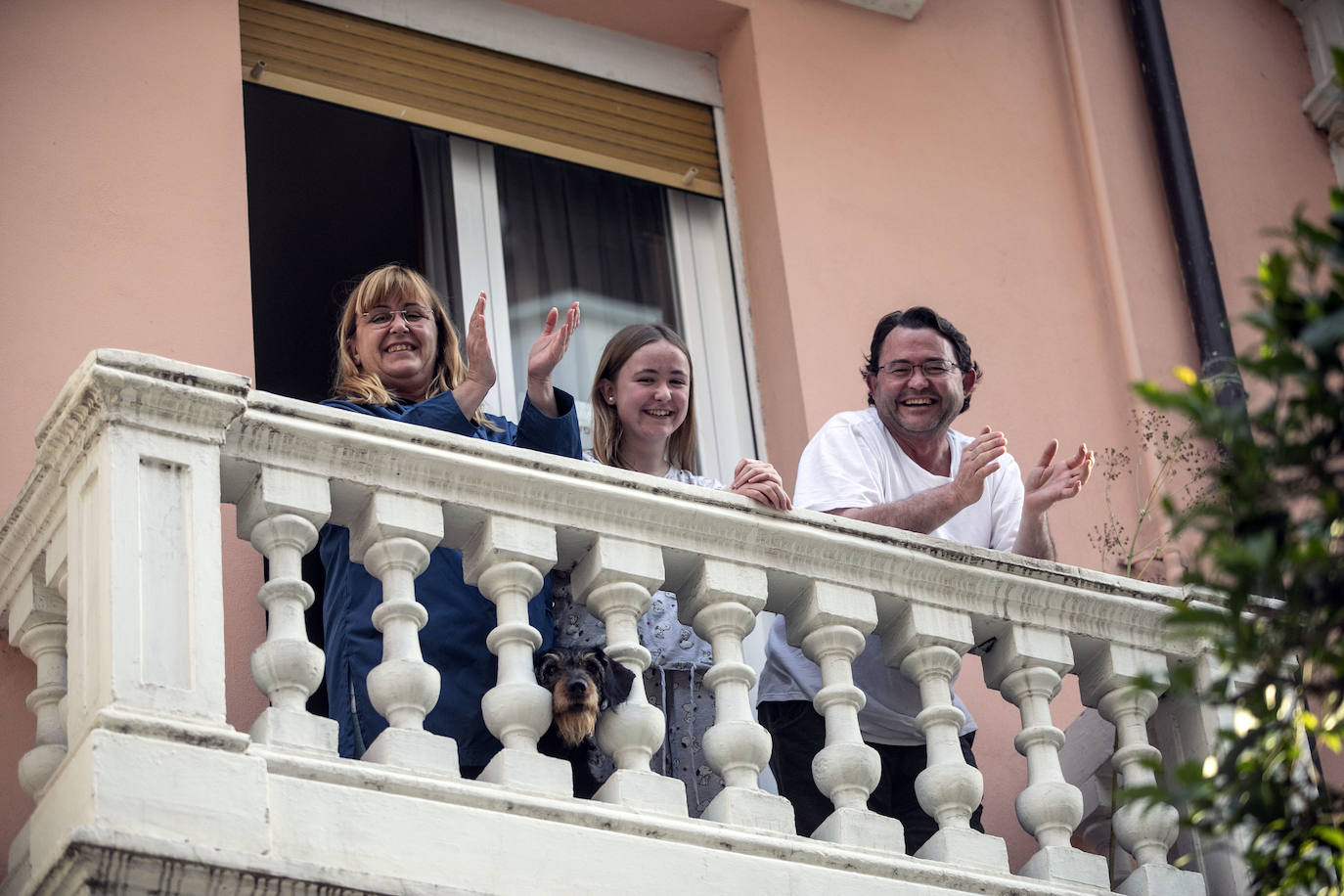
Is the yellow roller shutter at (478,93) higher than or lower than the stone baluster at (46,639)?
higher

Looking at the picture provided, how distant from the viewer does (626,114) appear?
697cm

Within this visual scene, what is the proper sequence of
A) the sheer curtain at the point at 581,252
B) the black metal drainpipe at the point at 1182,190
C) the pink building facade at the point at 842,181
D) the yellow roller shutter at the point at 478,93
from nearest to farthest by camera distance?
the pink building facade at the point at 842,181 → the yellow roller shutter at the point at 478,93 → the sheer curtain at the point at 581,252 → the black metal drainpipe at the point at 1182,190

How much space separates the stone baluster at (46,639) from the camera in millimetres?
4098

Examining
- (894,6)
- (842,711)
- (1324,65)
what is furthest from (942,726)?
(1324,65)

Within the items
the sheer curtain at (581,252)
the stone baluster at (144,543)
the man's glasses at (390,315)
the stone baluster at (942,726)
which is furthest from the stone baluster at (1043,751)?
the sheer curtain at (581,252)

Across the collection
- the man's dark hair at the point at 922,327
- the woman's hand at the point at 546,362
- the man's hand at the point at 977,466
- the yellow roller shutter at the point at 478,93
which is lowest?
the man's hand at the point at 977,466

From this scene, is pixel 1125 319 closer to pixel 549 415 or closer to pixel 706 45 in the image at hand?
pixel 706 45

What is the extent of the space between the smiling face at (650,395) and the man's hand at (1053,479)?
898mm

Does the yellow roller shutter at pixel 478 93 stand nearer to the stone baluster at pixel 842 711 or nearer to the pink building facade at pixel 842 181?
the pink building facade at pixel 842 181

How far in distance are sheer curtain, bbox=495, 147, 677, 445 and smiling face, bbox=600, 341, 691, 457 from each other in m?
1.41

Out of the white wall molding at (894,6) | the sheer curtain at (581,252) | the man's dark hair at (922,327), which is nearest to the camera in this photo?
the man's dark hair at (922,327)

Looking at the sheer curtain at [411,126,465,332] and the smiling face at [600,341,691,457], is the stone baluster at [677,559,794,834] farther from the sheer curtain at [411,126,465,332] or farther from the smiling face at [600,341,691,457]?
the sheer curtain at [411,126,465,332]

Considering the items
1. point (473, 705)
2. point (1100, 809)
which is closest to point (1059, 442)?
point (1100, 809)

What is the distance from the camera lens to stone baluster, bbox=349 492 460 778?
151 inches
